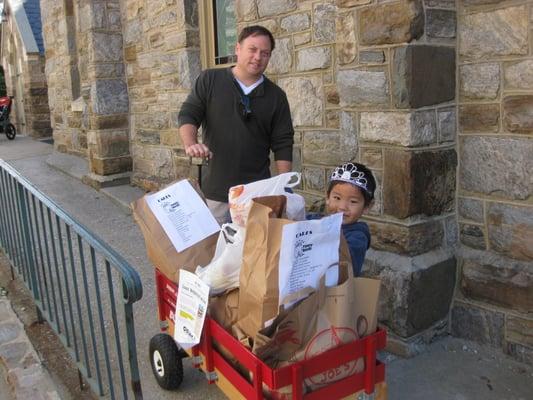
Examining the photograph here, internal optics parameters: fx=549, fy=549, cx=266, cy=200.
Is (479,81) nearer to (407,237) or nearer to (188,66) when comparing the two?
(407,237)

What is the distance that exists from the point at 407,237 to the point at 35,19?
1436cm

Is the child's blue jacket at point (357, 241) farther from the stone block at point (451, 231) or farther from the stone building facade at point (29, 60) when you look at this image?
the stone building facade at point (29, 60)

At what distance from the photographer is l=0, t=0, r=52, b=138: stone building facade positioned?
13.8 m

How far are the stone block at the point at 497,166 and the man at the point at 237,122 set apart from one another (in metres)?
1.06

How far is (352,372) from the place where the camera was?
193cm

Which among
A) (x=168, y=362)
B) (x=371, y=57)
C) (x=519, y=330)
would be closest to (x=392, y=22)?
(x=371, y=57)

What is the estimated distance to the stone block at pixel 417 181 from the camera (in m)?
3.08

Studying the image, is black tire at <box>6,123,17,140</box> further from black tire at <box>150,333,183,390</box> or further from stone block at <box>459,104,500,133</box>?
stone block at <box>459,104,500,133</box>

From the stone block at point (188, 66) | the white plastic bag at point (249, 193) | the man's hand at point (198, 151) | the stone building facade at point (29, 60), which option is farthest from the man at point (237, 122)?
the stone building facade at point (29, 60)

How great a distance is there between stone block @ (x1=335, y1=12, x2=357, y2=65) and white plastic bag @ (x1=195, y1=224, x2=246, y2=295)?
1.62 meters

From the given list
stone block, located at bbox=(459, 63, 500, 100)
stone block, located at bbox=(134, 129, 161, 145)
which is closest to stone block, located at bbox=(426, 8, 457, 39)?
stone block, located at bbox=(459, 63, 500, 100)

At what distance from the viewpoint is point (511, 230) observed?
3.08 m

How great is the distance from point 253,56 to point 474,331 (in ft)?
6.77

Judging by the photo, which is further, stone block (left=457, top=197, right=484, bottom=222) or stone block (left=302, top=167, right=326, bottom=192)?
stone block (left=302, top=167, right=326, bottom=192)
